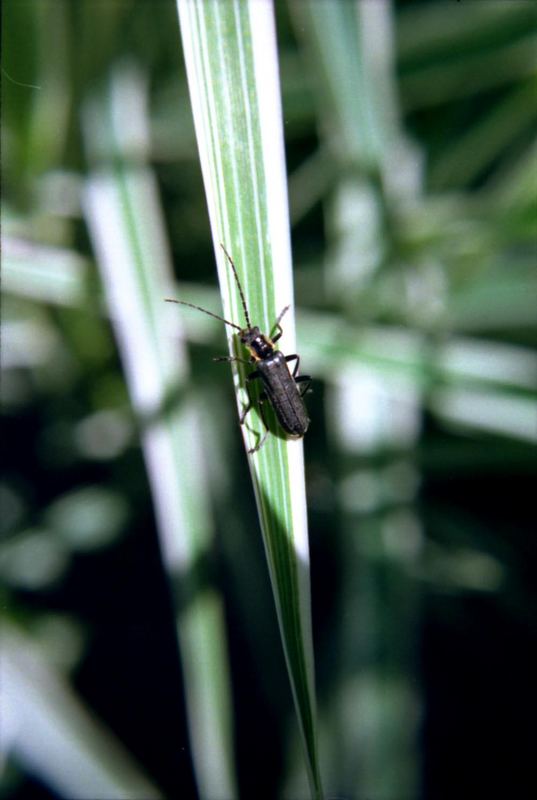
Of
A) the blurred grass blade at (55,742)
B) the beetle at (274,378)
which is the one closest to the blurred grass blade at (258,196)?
the beetle at (274,378)

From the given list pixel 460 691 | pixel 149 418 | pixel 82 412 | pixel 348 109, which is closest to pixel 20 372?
pixel 82 412

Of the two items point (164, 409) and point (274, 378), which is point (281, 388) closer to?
point (274, 378)

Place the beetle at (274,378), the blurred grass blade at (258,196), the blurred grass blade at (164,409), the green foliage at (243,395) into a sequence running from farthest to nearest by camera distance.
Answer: the green foliage at (243,395)
the blurred grass blade at (164,409)
the beetle at (274,378)
the blurred grass blade at (258,196)

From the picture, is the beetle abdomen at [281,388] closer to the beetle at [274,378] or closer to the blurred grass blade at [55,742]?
the beetle at [274,378]

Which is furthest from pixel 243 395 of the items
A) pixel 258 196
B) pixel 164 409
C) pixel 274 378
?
pixel 258 196

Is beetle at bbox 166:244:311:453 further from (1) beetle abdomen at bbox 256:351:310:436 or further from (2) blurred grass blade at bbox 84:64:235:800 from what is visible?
(2) blurred grass blade at bbox 84:64:235:800
